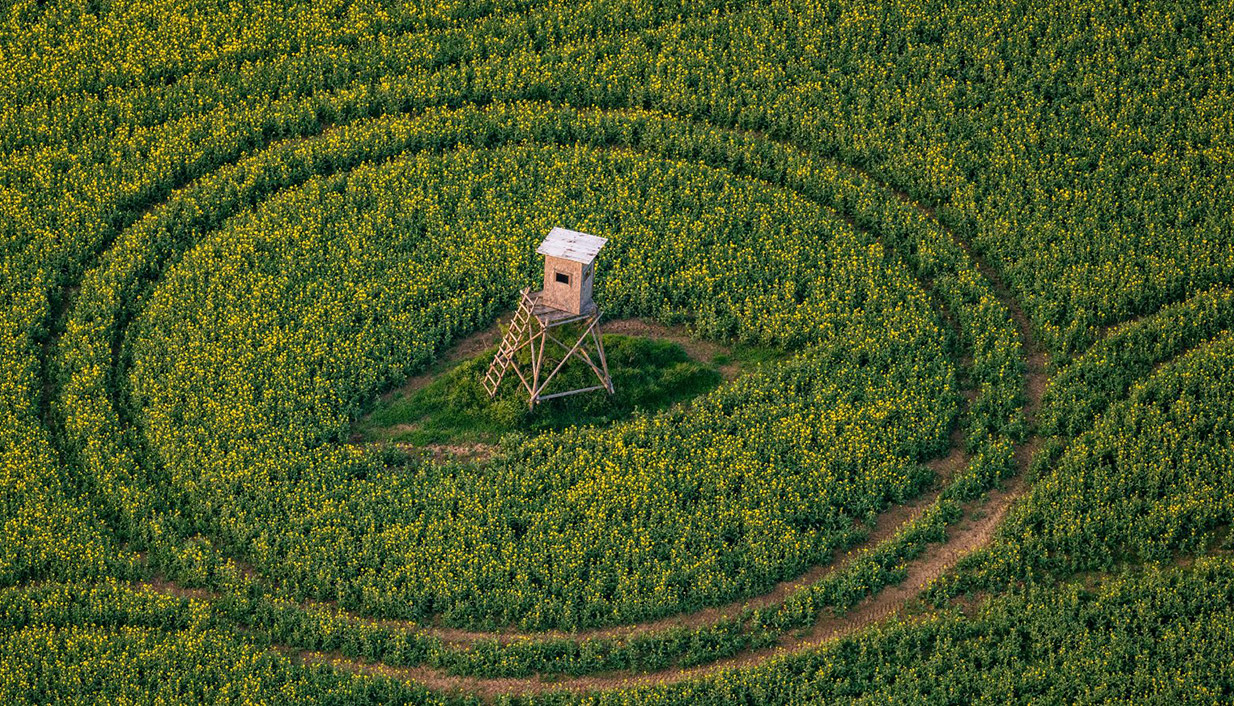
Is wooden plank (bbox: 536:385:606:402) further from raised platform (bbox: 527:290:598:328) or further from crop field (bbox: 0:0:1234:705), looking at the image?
raised platform (bbox: 527:290:598:328)

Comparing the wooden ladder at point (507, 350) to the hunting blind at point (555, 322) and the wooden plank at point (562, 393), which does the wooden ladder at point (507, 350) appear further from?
the wooden plank at point (562, 393)

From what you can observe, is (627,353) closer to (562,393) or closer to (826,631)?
(562,393)

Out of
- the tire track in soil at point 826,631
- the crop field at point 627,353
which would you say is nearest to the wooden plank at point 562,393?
the crop field at point 627,353

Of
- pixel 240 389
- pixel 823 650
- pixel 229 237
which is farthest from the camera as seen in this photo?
pixel 229 237

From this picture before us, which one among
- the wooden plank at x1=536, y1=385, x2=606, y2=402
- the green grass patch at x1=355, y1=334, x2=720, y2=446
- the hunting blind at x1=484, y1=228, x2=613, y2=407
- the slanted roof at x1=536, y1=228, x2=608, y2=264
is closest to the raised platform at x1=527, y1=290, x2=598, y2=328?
the hunting blind at x1=484, y1=228, x2=613, y2=407

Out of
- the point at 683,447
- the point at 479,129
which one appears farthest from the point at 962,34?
the point at 683,447

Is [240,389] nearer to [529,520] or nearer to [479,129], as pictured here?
[529,520]

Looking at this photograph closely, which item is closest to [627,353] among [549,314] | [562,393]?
[562,393]
